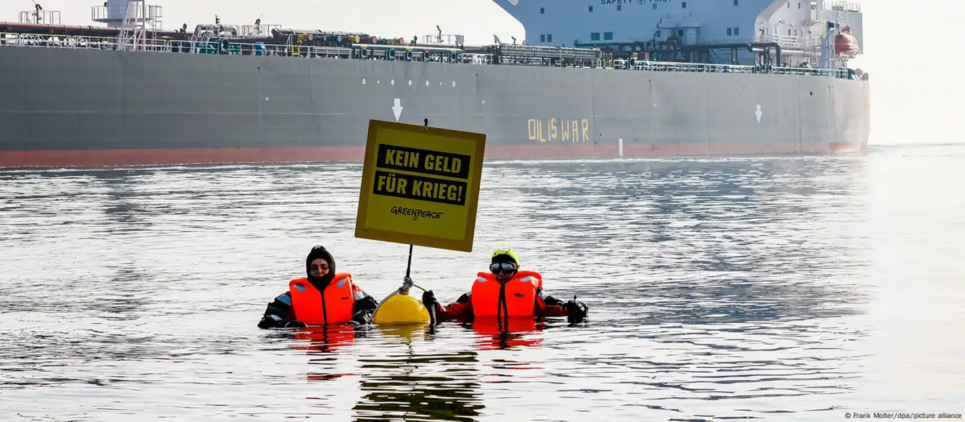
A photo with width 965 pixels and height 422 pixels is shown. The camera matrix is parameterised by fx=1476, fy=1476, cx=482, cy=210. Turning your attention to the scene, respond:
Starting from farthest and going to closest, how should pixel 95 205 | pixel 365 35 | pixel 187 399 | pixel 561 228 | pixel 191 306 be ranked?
pixel 365 35 < pixel 95 205 < pixel 561 228 < pixel 191 306 < pixel 187 399

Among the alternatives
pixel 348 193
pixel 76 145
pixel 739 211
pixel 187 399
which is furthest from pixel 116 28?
pixel 187 399

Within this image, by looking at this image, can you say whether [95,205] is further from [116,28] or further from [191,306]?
→ [116,28]

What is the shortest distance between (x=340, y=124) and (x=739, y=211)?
3345 centimetres

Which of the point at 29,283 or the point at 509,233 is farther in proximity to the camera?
the point at 509,233

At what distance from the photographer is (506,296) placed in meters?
15.7

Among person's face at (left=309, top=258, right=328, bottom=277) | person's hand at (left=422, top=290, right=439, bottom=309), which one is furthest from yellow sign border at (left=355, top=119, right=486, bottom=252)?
person's face at (left=309, top=258, right=328, bottom=277)

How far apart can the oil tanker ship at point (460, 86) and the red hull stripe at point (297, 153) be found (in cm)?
9

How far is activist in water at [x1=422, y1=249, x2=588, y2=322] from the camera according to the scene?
15539 millimetres

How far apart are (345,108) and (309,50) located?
3026 millimetres

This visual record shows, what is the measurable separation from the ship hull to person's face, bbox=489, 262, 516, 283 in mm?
44036

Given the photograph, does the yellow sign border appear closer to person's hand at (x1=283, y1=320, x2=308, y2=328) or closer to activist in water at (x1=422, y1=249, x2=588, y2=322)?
activist in water at (x1=422, y1=249, x2=588, y2=322)

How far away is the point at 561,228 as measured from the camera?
29844 millimetres

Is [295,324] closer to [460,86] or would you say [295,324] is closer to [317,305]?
[317,305]

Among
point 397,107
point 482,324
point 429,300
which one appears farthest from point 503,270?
point 397,107
